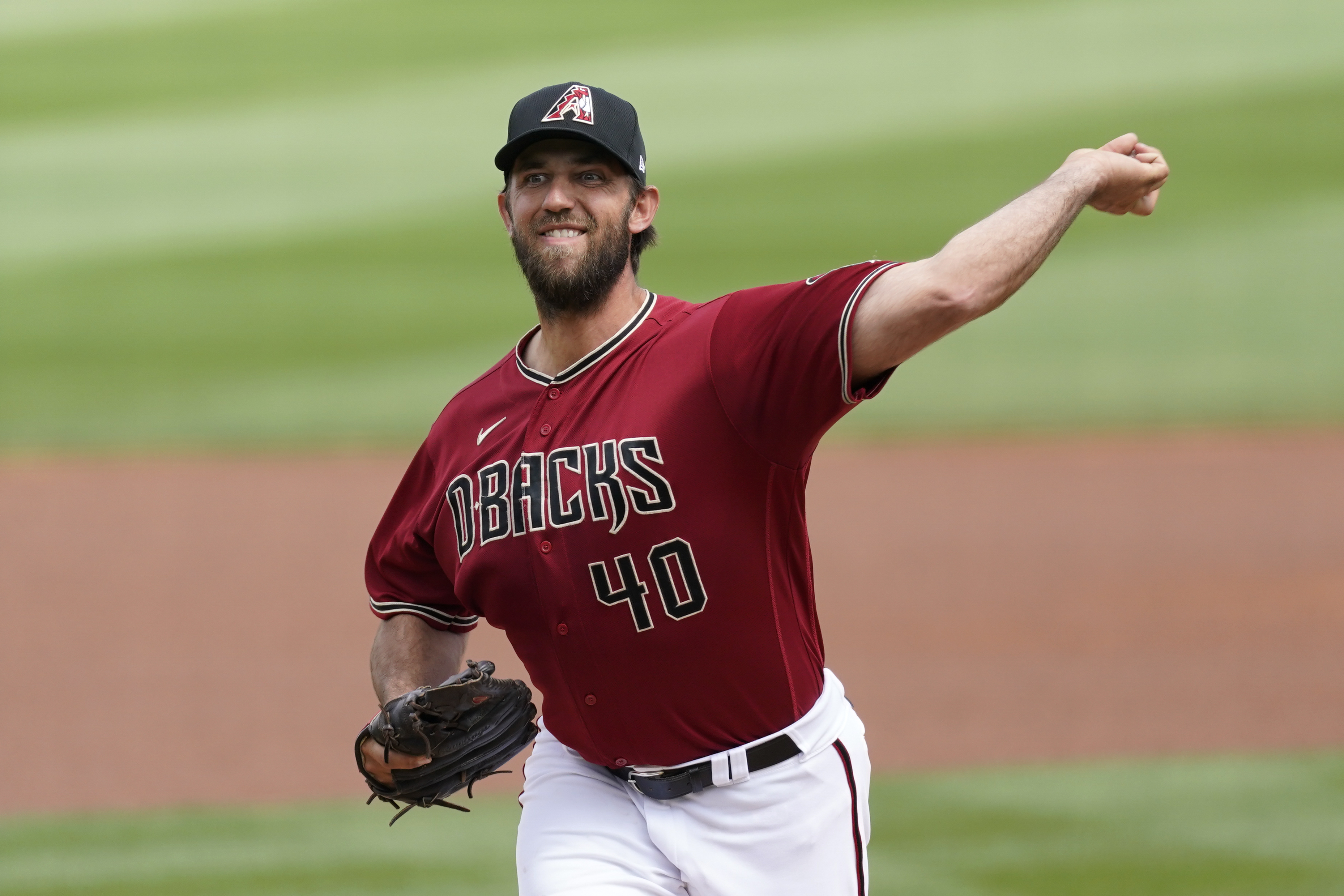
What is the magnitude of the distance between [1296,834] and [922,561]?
7.99 feet

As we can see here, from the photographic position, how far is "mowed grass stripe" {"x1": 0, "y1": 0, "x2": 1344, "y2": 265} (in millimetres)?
9406

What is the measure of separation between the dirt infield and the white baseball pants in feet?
9.52

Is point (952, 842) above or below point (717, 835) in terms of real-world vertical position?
below

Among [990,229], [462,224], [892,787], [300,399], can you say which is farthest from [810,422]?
[462,224]

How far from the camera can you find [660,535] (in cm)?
233

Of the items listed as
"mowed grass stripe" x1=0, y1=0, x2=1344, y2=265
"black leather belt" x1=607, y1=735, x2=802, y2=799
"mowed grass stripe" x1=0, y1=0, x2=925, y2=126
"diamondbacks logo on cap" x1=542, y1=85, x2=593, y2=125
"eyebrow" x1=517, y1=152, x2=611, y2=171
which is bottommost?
"black leather belt" x1=607, y1=735, x2=802, y2=799

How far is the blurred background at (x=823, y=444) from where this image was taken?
5055mm

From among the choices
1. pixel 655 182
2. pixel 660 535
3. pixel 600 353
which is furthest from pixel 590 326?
pixel 655 182

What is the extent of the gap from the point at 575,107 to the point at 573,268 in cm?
29

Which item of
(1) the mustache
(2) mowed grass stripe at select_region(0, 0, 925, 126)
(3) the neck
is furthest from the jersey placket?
(2) mowed grass stripe at select_region(0, 0, 925, 126)

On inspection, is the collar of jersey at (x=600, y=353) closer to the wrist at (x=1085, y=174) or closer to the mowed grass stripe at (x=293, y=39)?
the wrist at (x=1085, y=174)

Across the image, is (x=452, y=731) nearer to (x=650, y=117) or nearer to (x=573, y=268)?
(x=573, y=268)

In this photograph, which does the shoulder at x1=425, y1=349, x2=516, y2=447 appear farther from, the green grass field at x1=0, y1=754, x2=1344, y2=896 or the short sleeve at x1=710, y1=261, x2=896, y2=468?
the green grass field at x1=0, y1=754, x2=1344, y2=896

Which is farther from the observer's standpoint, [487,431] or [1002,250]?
[487,431]
